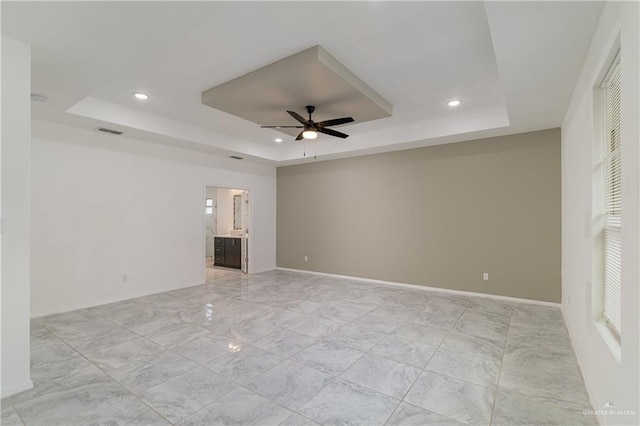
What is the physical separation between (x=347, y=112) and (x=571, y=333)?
12.5 ft

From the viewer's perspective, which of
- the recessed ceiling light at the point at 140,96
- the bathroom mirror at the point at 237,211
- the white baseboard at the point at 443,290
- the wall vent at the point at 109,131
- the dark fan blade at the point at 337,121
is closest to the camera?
the dark fan blade at the point at 337,121

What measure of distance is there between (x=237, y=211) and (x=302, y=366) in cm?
752

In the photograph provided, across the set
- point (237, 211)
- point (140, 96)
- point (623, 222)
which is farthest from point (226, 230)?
point (623, 222)

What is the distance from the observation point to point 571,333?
3287 mm

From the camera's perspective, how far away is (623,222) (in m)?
1.55

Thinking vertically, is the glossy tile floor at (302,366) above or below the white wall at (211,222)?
below

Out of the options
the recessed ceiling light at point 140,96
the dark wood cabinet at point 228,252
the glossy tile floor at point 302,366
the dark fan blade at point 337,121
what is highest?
the recessed ceiling light at point 140,96

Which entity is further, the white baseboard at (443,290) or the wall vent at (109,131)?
the white baseboard at (443,290)

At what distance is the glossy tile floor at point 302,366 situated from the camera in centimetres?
209

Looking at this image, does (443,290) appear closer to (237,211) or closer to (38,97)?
(38,97)

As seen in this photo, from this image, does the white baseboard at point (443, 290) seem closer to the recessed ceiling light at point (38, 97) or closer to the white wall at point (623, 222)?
the white wall at point (623, 222)

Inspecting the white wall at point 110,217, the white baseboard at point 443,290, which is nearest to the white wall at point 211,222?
the white wall at point 110,217

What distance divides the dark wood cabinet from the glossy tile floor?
3.31 metres

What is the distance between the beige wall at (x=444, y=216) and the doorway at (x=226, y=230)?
1.56m
